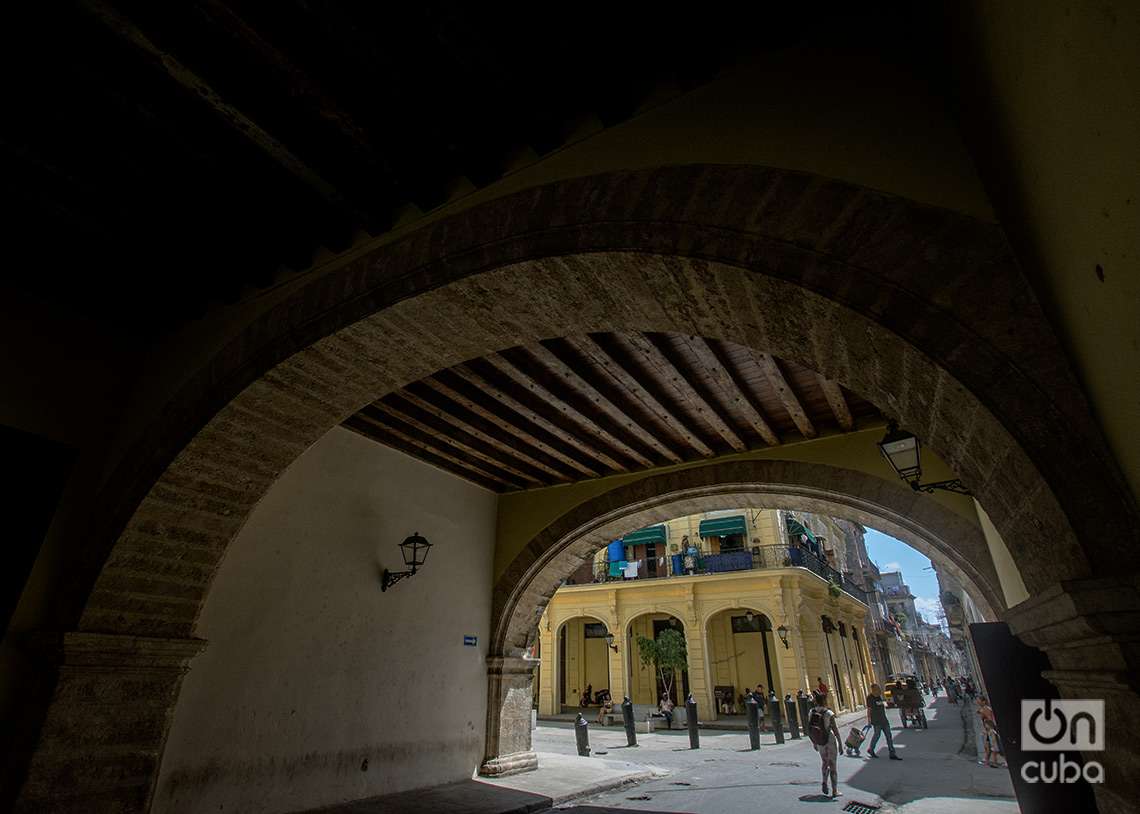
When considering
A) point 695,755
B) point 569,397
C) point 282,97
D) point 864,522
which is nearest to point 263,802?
point 569,397

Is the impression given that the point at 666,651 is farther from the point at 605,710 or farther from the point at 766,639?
the point at 766,639

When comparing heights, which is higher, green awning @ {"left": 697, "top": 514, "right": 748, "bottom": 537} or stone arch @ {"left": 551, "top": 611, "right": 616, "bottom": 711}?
green awning @ {"left": 697, "top": 514, "right": 748, "bottom": 537}

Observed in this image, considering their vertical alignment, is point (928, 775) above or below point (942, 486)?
below

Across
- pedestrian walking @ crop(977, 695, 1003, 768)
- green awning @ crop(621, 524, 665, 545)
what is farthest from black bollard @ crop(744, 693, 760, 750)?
green awning @ crop(621, 524, 665, 545)

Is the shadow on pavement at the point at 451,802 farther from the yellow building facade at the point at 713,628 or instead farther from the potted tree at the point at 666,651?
the yellow building facade at the point at 713,628

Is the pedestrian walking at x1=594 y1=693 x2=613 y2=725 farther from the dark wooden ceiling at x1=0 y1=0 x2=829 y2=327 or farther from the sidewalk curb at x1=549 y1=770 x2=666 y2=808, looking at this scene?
the dark wooden ceiling at x1=0 y1=0 x2=829 y2=327

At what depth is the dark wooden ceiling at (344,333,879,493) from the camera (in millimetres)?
4605

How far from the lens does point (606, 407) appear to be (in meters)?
5.40

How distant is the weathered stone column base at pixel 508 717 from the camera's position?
697 cm

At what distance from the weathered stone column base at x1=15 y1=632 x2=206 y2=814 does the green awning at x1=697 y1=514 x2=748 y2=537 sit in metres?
14.1

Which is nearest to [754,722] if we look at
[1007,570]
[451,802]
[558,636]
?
[451,802]

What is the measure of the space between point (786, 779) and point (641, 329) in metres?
6.98

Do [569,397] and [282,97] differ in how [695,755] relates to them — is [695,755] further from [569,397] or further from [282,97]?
[282,97]

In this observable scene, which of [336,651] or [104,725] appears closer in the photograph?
[104,725]
